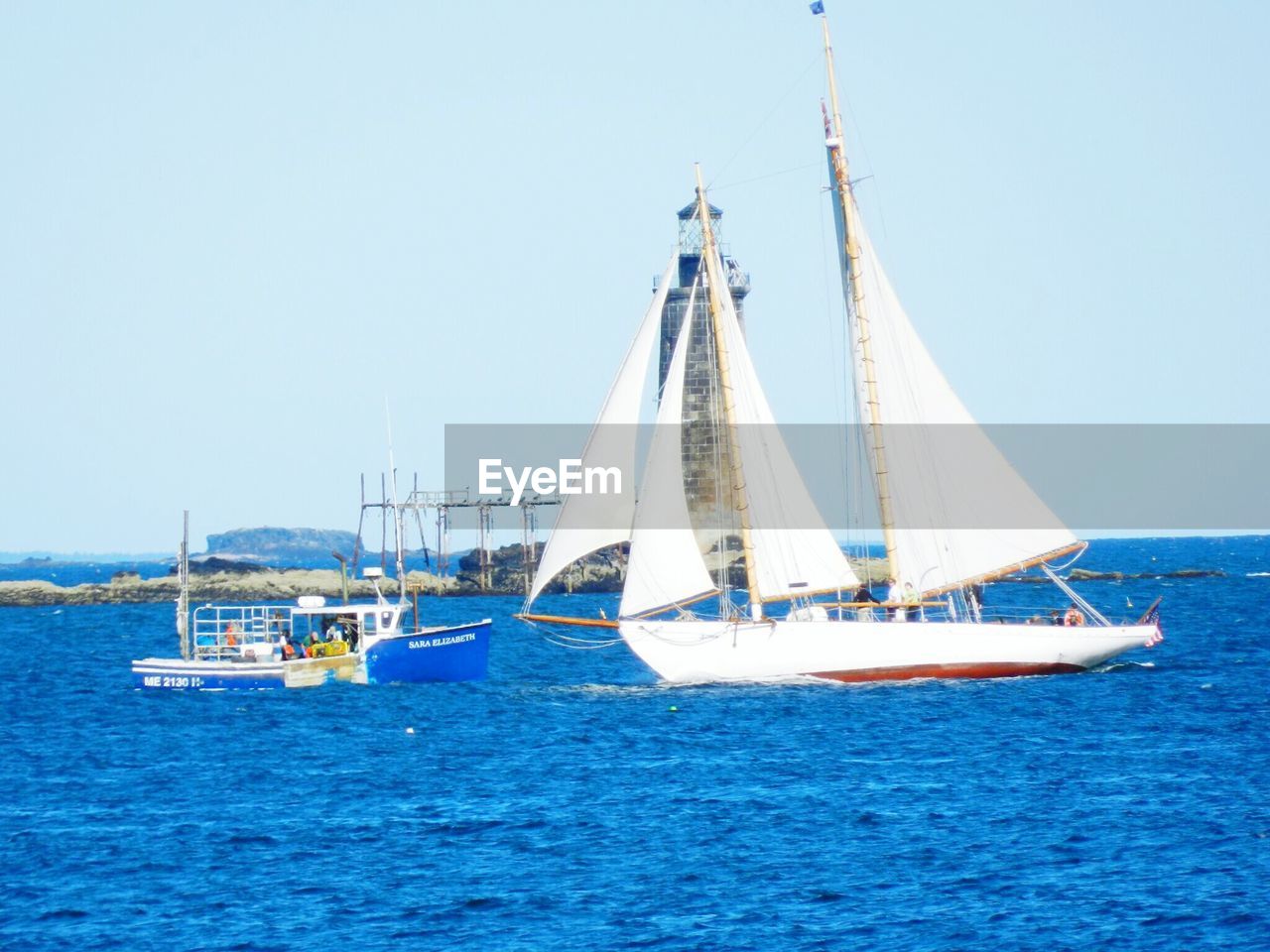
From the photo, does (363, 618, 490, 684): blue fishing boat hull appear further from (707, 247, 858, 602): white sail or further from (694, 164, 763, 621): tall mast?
(707, 247, 858, 602): white sail

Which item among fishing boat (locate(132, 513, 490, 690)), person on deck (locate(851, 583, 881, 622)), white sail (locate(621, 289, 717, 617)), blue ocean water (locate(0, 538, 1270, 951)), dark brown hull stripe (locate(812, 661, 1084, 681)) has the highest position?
white sail (locate(621, 289, 717, 617))

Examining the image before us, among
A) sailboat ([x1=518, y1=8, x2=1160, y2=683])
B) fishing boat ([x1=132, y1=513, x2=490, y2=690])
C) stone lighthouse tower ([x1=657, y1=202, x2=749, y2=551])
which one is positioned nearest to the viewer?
sailboat ([x1=518, y1=8, x2=1160, y2=683])

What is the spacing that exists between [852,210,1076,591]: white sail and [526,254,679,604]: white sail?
8227 millimetres

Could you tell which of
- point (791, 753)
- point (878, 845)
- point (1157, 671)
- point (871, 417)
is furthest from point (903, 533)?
point (878, 845)

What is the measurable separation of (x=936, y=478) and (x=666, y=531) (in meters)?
8.89

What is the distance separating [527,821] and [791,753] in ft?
29.7

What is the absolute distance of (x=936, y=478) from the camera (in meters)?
49.2

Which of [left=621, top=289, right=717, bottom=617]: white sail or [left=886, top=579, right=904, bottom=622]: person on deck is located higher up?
[left=621, top=289, right=717, bottom=617]: white sail

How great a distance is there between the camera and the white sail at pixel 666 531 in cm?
4528

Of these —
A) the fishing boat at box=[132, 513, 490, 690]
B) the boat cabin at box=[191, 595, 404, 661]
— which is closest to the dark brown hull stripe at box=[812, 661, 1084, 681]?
the fishing boat at box=[132, 513, 490, 690]

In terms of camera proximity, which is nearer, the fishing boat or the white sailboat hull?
the white sailboat hull

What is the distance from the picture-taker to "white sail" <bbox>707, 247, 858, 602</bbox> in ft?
157

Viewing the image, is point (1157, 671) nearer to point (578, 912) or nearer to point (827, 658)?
point (827, 658)

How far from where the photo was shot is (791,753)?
3738cm
